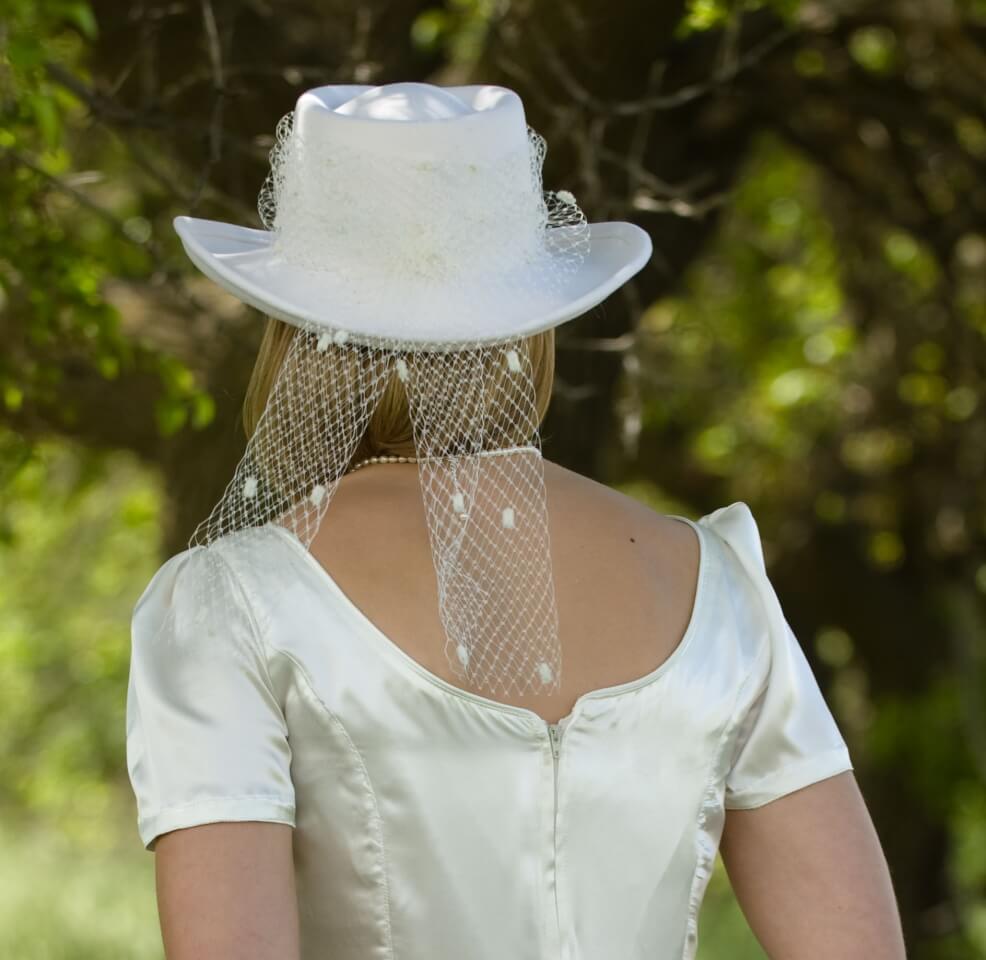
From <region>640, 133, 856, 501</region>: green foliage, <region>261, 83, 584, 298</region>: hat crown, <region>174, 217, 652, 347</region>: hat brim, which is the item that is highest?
<region>261, 83, 584, 298</region>: hat crown

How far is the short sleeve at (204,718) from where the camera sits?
130cm

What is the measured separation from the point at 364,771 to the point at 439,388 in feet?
1.20

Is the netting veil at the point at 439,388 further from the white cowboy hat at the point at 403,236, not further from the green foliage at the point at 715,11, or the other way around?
the green foliage at the point at 715,11

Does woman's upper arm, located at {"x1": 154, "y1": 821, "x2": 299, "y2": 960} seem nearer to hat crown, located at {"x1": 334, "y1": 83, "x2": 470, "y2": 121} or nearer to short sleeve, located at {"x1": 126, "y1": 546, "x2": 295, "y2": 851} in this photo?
short sleeve, located at {"x1": 126, "y1": 546, "x2": 295, "y2": 851}

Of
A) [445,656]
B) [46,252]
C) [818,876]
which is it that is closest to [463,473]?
[445,656]

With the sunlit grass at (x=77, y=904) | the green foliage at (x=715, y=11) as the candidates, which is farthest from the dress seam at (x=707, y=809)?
the sunlit grass at (x=77, y=904)

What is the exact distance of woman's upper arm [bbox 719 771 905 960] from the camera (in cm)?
151

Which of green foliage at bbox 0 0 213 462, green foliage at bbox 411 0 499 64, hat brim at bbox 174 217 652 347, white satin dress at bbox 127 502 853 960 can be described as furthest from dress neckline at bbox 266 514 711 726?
green foliage at bbox 411 0 499 64

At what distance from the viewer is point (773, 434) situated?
591 centimetres

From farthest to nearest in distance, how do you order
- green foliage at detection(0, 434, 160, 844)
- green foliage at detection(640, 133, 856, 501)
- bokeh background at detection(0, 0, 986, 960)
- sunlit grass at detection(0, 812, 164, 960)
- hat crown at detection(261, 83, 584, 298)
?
1. sunlit grass at detection(0, 812, 164, 960)
2. green foliage at detection(0, 434, 160, 844)
3. green foliage at detection(640, 133, 856, 501)
4. bokeh background at detection(0, 0, 986, 960)
5. hat crown at detection(261, 83, 584, 298)

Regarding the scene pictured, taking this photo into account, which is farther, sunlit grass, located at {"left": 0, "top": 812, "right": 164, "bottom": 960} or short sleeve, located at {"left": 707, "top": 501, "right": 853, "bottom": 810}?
sunlit grass, located at {"left": 0, "top": 812, "right": 164, "bottom": 960}

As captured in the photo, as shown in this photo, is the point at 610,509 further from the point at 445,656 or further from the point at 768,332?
the point at 768,332

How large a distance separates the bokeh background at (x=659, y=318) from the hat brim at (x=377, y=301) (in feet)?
2.06

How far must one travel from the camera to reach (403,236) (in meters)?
1.48
